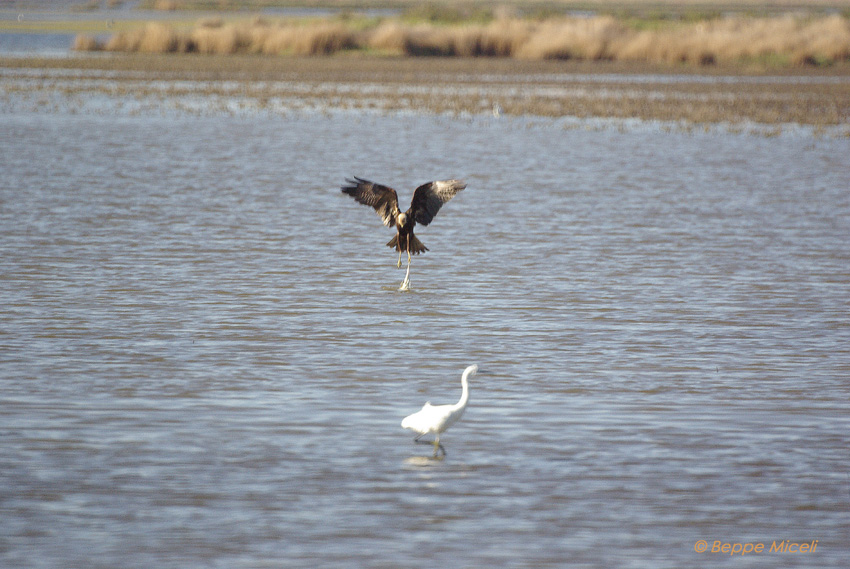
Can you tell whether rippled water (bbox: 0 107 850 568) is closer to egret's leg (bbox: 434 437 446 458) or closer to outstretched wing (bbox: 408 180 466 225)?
egret's leg (bbox: 434 437 446 458)

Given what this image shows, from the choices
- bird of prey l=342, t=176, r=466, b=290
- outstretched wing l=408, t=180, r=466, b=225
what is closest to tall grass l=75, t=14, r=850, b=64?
bird of prey l=342, t=176, r=466, b=290

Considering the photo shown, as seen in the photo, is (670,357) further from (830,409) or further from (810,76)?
(810,76)

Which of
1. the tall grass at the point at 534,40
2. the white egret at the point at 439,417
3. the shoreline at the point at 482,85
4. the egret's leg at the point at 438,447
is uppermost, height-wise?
the tall grass at the point at 534,40

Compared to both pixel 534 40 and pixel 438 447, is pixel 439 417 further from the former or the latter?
pixel 534 40

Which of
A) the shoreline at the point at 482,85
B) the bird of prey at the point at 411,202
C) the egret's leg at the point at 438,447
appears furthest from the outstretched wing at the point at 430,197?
the shoreline at the point at 482,85

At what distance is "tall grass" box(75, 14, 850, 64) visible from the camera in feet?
172

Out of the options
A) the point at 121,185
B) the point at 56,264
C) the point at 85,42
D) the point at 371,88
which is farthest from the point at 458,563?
the point at 85,42

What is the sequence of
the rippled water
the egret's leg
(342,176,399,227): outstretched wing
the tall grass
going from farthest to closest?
the tall grass, (342,176,399,227): outstretched wing, the egret's leg, the rippled water

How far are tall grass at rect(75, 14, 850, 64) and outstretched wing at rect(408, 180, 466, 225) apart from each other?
42.5 m

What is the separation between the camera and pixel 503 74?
47031 millimetres

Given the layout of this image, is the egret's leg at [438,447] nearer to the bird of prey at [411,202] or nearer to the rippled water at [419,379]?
the rippled water at [419,379]

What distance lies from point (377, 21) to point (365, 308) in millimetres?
57202

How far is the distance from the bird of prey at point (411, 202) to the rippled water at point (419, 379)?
58 cm

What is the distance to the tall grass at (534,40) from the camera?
172ft
